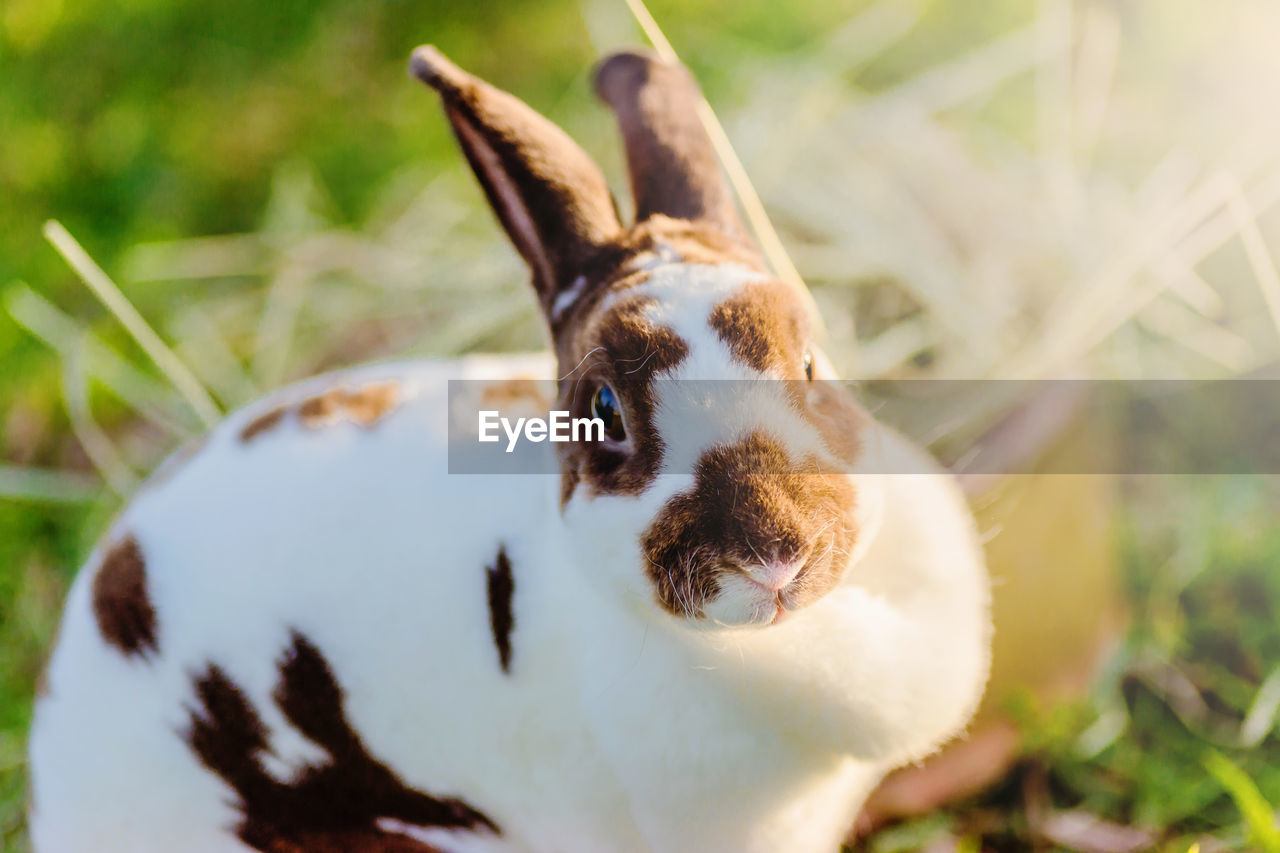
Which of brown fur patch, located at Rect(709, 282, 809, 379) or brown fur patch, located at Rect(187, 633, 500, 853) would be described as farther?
brown fur patch, located at Rect(187, 633, 500, 853)

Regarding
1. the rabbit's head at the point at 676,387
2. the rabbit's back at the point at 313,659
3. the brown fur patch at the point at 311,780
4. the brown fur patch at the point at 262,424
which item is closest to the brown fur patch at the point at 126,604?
the rabbit's back at the point at 313,659

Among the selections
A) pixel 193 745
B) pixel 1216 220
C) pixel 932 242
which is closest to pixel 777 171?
pixel 932 242

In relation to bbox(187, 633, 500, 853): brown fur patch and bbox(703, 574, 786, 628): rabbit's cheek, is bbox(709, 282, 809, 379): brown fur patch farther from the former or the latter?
bbox(187, 633, 500, 853): brown fur patch

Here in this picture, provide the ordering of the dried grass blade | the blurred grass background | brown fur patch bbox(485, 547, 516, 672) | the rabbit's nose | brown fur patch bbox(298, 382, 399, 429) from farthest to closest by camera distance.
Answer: the blurred grass background < the dried grass blade < brown fur patch bbox(298, 382, 399, 429) < brown fur patch bbox(485, 547, 516, 672) < the rabbit's nose

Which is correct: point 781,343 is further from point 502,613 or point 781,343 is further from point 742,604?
point 502,613

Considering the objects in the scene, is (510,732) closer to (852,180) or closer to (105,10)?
(852,180)

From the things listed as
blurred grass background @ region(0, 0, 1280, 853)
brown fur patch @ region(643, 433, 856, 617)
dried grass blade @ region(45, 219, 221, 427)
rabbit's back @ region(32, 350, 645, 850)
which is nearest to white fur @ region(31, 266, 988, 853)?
rabbit's back @ region(32, 350, 645, 850)

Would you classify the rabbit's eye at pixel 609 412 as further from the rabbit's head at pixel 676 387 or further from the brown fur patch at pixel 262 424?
the brown fur patch at pixel 262 424
